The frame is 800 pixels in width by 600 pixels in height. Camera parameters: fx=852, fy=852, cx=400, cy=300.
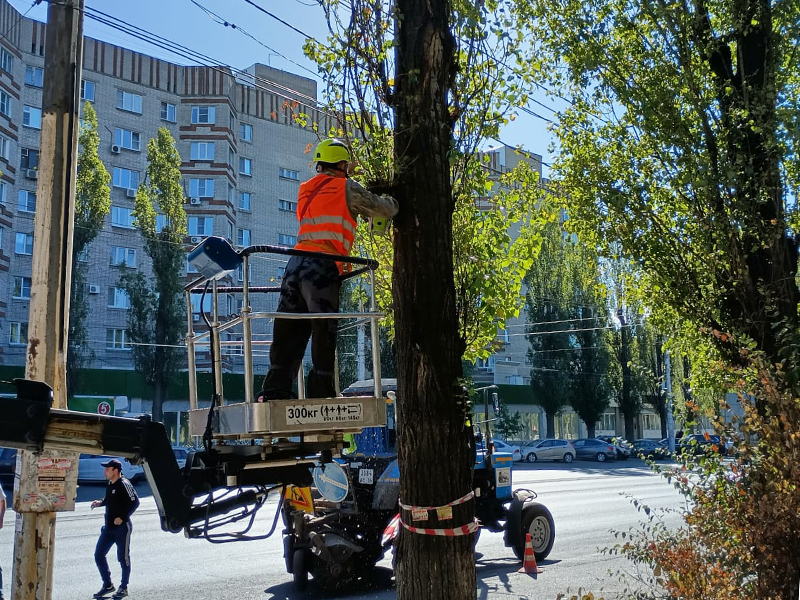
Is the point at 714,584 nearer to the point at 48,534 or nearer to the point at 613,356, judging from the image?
the point at 48,534

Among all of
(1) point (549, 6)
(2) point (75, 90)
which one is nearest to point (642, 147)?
(1) point (549, 6)

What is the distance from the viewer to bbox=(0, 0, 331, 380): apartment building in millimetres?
40500

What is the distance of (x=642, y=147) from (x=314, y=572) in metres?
6.73

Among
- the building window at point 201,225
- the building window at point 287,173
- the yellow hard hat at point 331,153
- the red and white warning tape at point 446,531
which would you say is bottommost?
the red and white warning tape at point 446,531

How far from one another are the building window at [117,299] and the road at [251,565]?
25.4 meters

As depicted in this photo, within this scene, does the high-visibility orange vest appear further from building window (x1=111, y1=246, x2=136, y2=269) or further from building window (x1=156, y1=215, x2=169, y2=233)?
building window (x1=111, y1=246, x2=136, y2=269)

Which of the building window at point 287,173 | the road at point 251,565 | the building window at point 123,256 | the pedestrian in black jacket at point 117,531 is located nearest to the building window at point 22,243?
the building window at point 123,256

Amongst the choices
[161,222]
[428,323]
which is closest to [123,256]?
[161,222]

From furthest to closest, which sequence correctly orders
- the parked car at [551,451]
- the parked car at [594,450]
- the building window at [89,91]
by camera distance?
the parked car at [594,450]
the parked car at [551,451]
the building window at [89,91]

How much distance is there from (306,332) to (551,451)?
135ft

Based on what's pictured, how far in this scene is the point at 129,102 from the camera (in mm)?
46156

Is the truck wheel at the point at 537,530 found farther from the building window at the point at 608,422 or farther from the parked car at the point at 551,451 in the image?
the building window at the point at 608,422

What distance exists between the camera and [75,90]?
6.17 m

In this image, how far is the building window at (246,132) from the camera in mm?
50188
